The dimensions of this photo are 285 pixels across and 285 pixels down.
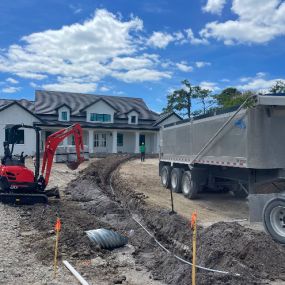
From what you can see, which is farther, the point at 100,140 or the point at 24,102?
the point at 100,140

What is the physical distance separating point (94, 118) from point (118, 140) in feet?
13.4

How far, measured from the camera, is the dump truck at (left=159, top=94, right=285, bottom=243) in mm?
8594

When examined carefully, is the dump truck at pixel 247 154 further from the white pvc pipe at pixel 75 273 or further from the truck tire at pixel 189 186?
the white pvc pipe at pixel 75 273

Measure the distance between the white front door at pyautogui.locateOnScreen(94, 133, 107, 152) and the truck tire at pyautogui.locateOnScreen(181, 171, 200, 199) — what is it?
30272mm

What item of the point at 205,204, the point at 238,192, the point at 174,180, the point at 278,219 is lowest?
the point at 205,204

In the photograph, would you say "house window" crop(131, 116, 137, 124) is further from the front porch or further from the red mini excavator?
the red mini excavator

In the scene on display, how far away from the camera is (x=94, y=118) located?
44688mm

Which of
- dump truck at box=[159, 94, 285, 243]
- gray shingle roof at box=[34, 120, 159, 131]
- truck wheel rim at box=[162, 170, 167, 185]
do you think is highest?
gray shingle roof at box=[34, 120, 159, 131]

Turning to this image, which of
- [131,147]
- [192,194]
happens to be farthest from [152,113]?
[192,194]

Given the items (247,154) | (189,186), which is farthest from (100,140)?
(247,154)

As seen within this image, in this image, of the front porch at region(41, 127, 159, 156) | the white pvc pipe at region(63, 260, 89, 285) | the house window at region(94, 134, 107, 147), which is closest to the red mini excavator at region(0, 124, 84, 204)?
the white pvc pipe at region(63, 260, 89, 285)

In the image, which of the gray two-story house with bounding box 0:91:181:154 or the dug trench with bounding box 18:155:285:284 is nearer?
the dug trench with bounding box 18:155:285:284

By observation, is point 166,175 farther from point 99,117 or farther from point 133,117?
point 133,117

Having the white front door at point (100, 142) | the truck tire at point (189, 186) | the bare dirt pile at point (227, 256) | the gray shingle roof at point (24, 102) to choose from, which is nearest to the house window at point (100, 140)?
the white front door at point (100, 142)
